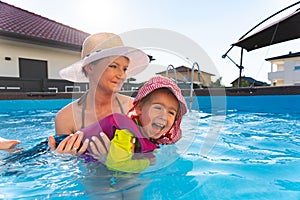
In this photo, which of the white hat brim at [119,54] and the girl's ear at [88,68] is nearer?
the white hat brim at [119,54]

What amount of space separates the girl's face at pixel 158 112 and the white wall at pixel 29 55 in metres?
8.99

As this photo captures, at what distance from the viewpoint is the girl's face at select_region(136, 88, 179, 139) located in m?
1.15

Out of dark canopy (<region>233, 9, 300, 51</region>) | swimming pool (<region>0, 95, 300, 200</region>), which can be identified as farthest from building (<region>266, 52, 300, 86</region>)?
swimming pool (<region>0, 95, 300, 200</region>)

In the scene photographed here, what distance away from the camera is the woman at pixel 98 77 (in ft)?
4.18

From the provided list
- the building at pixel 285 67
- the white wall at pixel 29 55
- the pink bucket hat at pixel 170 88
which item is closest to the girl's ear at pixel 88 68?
the pink bucket hat at pixel 170 88

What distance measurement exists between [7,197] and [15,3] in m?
13.8

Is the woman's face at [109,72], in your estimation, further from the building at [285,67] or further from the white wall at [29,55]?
the building at [285,67]

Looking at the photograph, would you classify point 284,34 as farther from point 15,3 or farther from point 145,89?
point 15,3

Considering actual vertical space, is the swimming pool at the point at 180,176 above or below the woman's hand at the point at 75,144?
below

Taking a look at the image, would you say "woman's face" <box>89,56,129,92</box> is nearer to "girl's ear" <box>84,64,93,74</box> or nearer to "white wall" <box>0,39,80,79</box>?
"girl's ear" <box>84,64,93,74</box>

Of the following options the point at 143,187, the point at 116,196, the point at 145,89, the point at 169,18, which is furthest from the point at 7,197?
the point at 169,18

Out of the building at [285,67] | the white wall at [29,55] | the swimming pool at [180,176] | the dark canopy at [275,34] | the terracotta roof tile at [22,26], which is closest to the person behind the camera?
the swimming pool at [180,176]

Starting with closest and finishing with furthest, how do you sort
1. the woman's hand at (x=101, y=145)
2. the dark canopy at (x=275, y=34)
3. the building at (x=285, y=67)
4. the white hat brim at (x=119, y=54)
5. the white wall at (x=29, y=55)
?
the woman's hand at (x=101, y=145) → the white hat brim at (x=119, y=54) → the dark canopy at (x=275, y=34) → the white wall at (x=29, y=55) → the building at (x=285, y=67)

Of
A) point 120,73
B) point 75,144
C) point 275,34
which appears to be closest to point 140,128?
point 75,144
